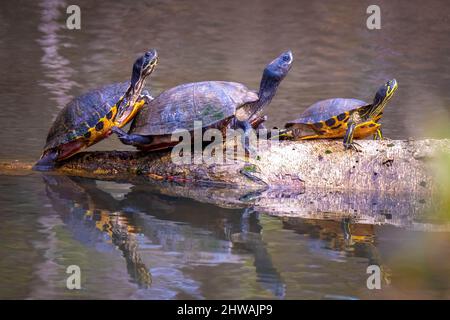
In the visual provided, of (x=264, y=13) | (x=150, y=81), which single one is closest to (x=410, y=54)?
(x=264, y=13)

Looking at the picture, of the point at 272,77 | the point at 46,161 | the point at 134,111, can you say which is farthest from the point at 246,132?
the point at 46,161

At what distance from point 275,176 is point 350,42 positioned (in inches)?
344

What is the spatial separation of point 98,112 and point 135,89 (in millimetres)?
348

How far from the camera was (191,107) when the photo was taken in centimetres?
634

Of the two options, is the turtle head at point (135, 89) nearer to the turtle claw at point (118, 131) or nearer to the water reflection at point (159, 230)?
the turtle claw at point (118, 131)

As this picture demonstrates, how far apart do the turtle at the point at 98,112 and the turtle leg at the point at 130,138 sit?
0.39 ft

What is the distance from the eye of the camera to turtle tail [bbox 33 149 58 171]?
679 cm

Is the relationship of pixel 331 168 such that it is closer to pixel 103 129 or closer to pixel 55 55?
pixel 103 129

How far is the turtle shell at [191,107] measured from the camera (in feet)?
20.6

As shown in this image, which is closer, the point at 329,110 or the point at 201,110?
the point at 201,110

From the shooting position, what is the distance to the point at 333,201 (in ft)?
20.5

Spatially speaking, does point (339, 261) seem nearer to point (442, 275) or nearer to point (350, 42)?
point (442, 275)

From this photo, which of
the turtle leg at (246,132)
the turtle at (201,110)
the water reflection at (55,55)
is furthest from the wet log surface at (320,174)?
the water reflection at (55,55)
